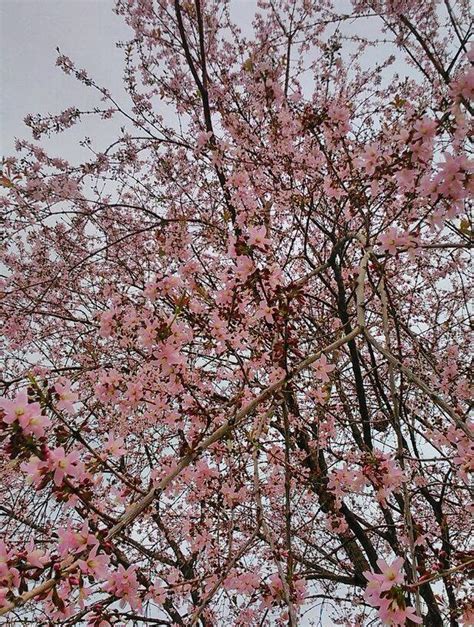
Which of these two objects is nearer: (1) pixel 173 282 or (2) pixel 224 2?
(1) pixel 173 282

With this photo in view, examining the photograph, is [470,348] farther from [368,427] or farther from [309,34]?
[309,34]

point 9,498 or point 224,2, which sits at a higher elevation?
point 224,2

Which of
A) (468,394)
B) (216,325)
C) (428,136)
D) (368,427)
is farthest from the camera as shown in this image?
(368,427)

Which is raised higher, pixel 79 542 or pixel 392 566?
pixel 79 542

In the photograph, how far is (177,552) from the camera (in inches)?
193

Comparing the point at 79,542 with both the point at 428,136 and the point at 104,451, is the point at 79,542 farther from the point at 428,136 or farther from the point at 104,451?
the point at 428,136

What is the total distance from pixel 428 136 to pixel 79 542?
184 centimetres

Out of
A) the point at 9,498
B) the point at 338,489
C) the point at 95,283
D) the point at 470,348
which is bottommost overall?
the point at 338,489

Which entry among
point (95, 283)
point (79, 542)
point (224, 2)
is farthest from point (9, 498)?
point (224, 2)

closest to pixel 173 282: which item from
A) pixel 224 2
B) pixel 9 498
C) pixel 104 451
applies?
pixel 104 451

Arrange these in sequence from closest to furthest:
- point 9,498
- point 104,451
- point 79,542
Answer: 1. point 79,542
2. point 104,451
3. point 9,498

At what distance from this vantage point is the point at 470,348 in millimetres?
4996

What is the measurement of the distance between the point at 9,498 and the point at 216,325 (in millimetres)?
3460

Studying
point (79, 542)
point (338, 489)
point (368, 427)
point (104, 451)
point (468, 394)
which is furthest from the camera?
point (368, 427)
